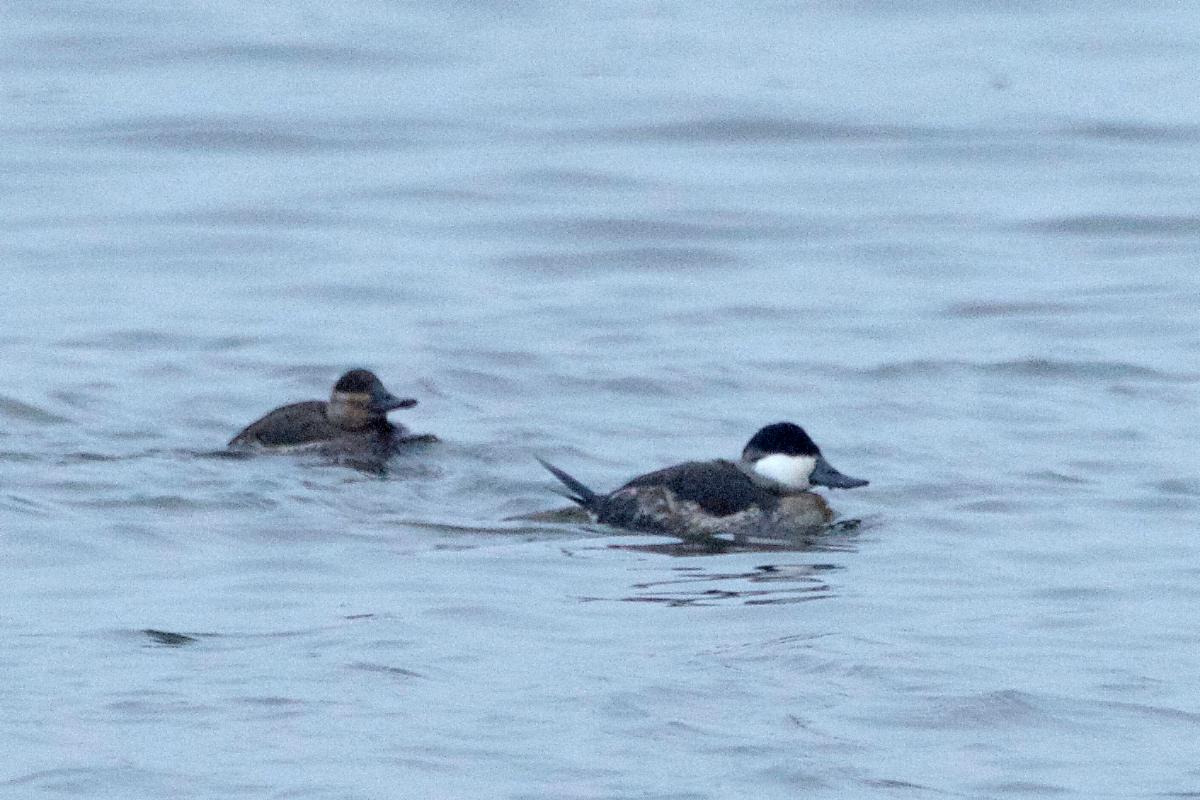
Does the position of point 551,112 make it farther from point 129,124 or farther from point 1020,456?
point 1020,456

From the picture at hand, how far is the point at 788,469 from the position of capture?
41.1 ft

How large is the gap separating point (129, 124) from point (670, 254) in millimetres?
6058

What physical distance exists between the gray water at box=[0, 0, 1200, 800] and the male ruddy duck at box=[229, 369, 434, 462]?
0.65 ft

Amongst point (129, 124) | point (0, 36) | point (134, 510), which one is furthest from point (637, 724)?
point (0, 36)

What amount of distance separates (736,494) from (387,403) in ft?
7.56

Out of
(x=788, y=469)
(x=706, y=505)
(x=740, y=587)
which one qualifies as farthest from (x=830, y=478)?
(x=740, y=587)

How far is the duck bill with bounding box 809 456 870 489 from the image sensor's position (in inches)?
490

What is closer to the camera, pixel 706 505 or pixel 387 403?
pixel 706 505

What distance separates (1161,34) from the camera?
27.2 m

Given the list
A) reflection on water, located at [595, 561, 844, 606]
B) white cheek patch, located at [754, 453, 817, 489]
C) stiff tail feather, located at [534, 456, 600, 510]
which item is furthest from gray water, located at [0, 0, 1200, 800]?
white cheek patch, located at [754, 453, 817, 489]

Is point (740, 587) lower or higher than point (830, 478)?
lower

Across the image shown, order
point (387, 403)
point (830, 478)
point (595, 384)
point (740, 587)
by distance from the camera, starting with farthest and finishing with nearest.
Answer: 1. point (595, 384)
2. point (387, 403)
3. point (830, 478)
4. point (740, 587)

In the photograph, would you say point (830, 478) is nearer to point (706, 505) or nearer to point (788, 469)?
point (788, 469)

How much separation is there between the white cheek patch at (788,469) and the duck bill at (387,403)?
2.13 m
